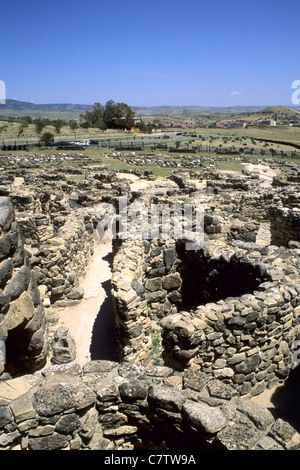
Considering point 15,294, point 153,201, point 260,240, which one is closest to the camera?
point 15,294

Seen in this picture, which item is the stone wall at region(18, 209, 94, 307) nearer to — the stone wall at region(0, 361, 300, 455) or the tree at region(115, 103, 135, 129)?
the stone wall at region(0, 361, 300, 455)

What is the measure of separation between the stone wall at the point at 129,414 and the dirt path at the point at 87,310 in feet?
10.9

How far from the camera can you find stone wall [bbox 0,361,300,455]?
4.03 metres

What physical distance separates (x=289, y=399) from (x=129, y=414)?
3.44 meters

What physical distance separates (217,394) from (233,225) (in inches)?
379

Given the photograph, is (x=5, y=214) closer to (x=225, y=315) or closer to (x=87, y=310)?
(x=225, y=315)

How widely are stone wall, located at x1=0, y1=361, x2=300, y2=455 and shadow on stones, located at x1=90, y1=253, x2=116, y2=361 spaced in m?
3.09

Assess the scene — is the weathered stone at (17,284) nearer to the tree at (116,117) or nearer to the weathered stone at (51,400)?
the weathered stone at (51,400)

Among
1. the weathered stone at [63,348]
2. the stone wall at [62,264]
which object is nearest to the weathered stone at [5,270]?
the weathered stone at [63,348]

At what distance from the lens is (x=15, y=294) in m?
5.68

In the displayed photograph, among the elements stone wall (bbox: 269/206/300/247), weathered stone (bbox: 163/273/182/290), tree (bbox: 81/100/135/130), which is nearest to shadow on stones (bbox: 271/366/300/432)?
weathered stone (bbox: 163/273/182/290)

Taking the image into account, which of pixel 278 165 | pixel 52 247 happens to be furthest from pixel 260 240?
pixel 278 165

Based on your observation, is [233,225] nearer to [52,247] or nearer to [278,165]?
[52,247]

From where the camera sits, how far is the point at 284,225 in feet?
42.8
